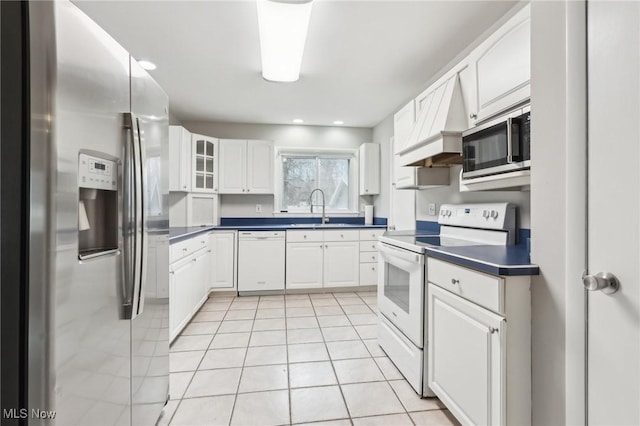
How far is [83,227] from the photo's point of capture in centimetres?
90

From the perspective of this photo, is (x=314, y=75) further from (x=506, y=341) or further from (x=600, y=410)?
(x=600, y=410)

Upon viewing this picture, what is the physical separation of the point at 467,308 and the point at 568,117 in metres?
0.86

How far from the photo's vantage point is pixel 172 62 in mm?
2646

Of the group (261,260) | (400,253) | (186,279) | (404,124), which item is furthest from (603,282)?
(261,260)

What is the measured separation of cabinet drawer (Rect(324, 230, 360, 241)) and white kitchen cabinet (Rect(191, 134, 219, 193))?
176cm

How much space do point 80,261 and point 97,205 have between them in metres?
0.24

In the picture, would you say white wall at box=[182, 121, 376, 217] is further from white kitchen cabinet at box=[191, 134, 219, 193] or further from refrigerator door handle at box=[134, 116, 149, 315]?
refrigerator door handle at box=[134, 116, 149, 315]

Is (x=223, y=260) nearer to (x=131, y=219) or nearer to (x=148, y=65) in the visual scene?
(x=148, y=65)

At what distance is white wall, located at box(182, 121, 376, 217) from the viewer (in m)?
4.46

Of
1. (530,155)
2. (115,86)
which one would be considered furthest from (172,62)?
(530,155)


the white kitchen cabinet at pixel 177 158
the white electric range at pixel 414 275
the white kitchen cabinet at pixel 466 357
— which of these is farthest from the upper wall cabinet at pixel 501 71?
the white kitchen cabinet at pixel 177 158

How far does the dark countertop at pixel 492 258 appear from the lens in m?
1.17

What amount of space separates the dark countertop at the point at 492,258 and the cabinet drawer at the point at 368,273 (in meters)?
2.37

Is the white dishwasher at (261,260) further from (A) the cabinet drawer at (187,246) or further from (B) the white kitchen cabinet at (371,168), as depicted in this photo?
(B) the white kitchen cabinet at (371,168)
